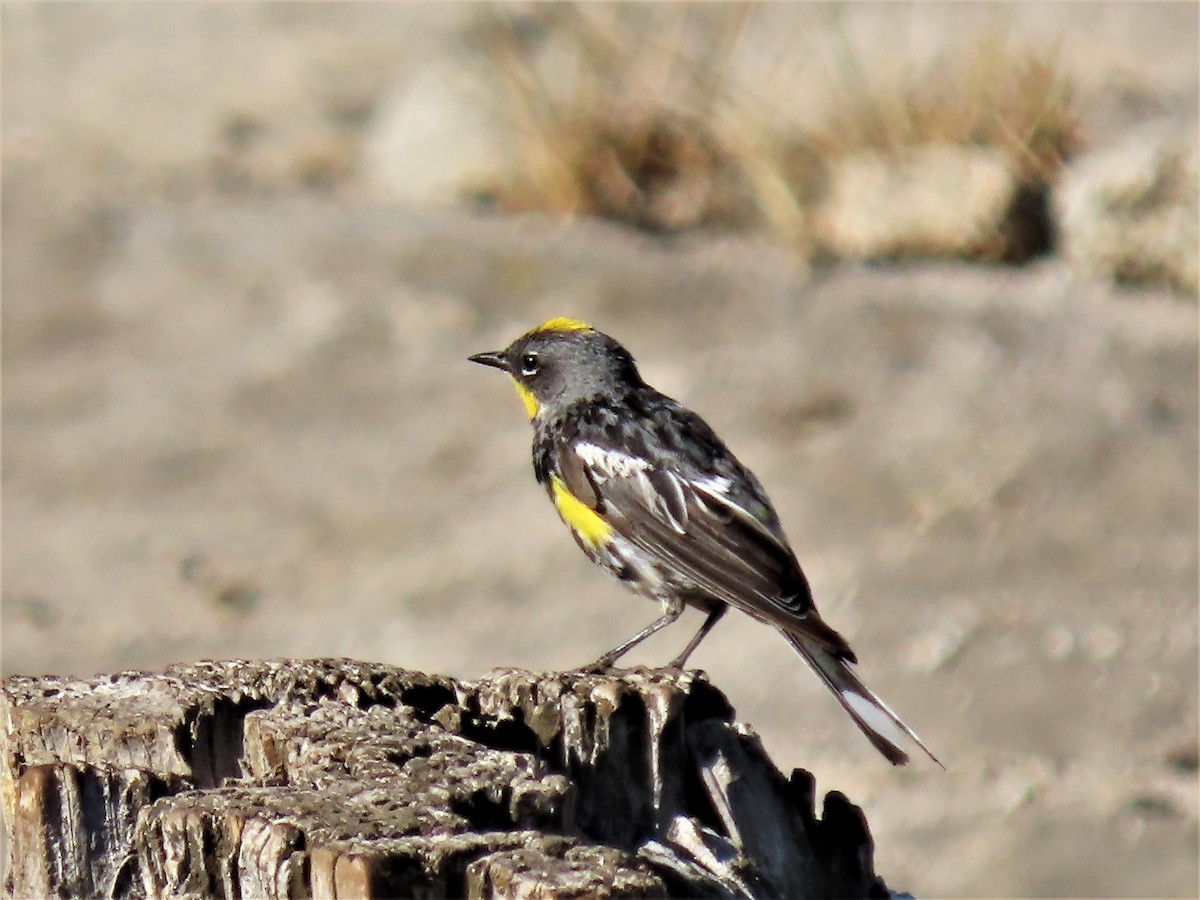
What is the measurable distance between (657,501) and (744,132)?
8060 mm

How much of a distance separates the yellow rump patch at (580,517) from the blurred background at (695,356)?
3076 mm

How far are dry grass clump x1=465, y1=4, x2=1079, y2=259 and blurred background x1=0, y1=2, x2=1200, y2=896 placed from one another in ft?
0.11

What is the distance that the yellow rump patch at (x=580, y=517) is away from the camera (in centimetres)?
691

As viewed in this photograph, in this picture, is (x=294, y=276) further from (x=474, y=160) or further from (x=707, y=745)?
(x=707, y=745)

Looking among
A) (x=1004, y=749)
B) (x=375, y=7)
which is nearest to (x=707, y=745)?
(x=1004, y=749)

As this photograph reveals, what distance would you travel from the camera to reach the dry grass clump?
46.3ft

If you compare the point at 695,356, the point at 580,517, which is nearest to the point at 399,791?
the point at 580,517

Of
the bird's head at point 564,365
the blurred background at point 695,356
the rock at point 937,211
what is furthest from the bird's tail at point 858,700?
the rock at point 937,211

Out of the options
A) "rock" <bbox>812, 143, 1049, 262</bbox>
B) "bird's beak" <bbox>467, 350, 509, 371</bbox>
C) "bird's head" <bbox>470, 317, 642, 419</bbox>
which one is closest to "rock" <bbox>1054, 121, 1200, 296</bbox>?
"rock" <bbox>812, 143, 1049, 262</bbox>

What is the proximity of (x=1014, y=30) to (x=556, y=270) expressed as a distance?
4953 millimetres

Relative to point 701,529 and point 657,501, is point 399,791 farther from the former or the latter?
point 657,501

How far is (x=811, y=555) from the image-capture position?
11.2 meters

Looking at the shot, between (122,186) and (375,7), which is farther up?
(375,7)

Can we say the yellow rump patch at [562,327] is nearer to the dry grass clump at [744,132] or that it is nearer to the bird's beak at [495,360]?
the bird's beak at [495,360]
